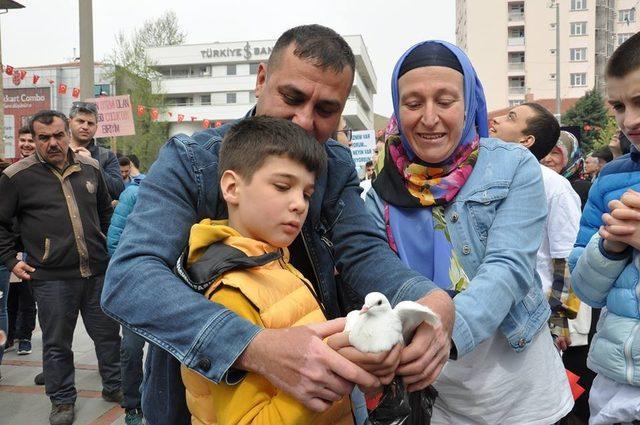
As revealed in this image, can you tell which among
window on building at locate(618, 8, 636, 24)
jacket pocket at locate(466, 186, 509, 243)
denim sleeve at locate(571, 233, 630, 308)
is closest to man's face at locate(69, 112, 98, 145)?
jacket pocket at locate(466, 186, 509, 243)

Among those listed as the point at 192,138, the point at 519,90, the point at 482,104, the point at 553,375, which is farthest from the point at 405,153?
the point at 519,90

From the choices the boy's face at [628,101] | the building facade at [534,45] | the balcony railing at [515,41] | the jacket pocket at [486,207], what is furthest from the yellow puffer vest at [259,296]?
the balcony railing at [515,41]

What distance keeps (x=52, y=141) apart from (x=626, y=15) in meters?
73.3

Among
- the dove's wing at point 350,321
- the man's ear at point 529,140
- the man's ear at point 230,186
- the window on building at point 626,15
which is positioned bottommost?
the dove's wing at point 350,321

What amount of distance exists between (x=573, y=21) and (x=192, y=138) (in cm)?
6680

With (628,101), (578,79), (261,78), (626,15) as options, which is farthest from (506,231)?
(626,15)

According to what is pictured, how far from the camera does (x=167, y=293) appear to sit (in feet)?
4.32

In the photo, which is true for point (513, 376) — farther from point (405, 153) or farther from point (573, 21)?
point (573, 21)

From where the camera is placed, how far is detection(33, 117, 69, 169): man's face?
4512mm

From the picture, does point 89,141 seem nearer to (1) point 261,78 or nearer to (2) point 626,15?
(1) point 261,78

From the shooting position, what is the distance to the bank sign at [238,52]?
6262 centimetres

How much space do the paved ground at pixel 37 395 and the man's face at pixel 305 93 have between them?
3582mm

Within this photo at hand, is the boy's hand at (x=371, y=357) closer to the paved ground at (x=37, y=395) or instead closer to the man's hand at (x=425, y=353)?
the man's hand at (x=425, y=353)

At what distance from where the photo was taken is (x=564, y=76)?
193 feet
